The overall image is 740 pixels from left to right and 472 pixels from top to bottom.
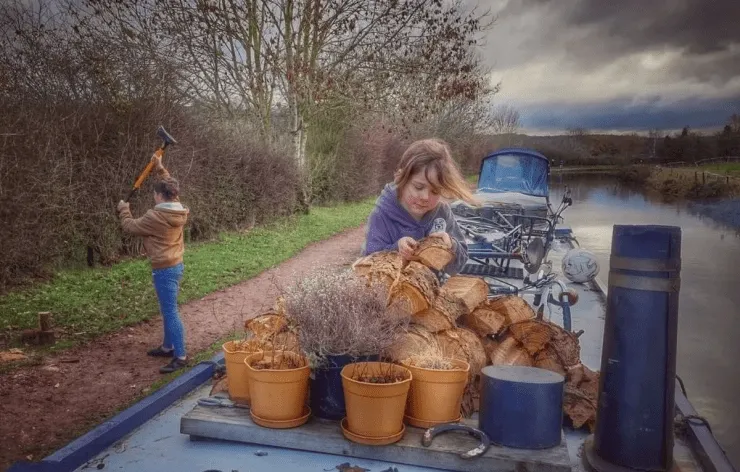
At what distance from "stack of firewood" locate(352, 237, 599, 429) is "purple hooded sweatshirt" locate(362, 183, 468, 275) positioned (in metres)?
0.24

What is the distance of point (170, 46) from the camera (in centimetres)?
1456

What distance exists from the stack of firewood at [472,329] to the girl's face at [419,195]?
0.29 metres

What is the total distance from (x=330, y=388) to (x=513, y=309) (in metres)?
1.56

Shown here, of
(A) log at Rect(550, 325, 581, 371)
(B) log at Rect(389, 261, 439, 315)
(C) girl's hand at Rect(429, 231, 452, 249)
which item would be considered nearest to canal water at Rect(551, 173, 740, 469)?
(A) log at Rect(550, 325, 581, 371)

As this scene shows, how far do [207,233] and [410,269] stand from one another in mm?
10880

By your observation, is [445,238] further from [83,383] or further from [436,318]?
[83,383]

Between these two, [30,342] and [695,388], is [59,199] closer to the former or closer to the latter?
[30,342]

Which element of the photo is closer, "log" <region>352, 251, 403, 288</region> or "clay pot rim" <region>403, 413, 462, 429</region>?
"clay pot rim" <region>403, 413, 462, 429</region>

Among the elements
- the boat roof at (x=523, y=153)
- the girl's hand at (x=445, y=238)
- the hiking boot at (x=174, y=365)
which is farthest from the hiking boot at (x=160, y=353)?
the boat roof at (x=523, y=153)

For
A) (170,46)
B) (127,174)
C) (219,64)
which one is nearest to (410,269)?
(127,174)

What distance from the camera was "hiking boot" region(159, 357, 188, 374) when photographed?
536cm

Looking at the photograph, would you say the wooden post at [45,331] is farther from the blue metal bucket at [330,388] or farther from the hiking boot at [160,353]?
the blue metal bucket at [330,388]

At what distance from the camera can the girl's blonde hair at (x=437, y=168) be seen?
11.7 feet

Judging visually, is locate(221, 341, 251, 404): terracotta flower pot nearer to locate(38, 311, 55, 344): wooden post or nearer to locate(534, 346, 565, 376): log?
locate(534, 346, 565, 376): log
